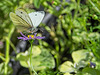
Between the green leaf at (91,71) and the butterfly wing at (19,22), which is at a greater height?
the butterfly wing at (19,22)

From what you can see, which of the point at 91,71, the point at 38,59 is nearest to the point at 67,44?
the point at 38,59

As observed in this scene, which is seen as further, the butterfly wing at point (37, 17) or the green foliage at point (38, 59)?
the green foliage at point (38, 59)

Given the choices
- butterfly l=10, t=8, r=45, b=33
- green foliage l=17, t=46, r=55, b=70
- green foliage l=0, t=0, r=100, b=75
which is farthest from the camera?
green foliage l=17, t=46, r=55, b=70

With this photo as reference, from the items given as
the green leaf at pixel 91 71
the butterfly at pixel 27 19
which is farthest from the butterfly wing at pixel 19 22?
the green leaf at pixel 91 71

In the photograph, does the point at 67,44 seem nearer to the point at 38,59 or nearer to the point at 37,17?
the point at 38,59

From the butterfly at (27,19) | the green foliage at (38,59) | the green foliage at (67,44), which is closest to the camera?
the butterfly at (27,19)

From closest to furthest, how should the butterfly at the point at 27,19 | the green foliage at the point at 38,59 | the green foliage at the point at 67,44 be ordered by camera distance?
the butterfly at the point at 27,19 → the green foliage at the point at 67,44 → the green foliage at the point at 38,59

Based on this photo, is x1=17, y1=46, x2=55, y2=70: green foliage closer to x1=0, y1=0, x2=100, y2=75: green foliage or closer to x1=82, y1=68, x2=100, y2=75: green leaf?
x1=0, y1=0, x2=100, y2=75: green foliage

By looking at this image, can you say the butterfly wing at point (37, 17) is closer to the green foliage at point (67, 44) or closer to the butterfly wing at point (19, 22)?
the butterfly wing at point (19, 22)

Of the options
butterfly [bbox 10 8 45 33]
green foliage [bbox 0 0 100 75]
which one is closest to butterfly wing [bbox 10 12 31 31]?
butterfly [bbox 10 8 45 33]
